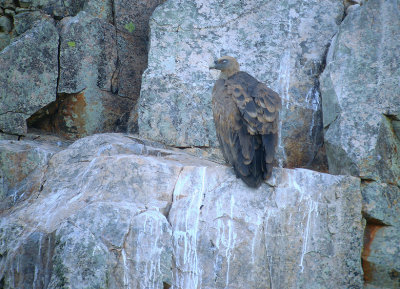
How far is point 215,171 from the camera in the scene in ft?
18.3

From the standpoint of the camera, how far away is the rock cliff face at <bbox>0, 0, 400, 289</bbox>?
16.8 ft

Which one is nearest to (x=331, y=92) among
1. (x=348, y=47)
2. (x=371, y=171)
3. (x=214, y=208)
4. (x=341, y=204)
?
(x=348, y=47)

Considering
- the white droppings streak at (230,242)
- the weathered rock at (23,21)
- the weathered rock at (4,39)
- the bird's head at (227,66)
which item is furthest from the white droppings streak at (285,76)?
the weathered rock at (4,39)

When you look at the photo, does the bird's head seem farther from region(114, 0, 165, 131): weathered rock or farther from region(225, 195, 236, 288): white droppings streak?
region(225, 195, 236, 288): white droppings streak

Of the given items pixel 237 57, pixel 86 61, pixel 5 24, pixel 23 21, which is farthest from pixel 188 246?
pixel 5 24

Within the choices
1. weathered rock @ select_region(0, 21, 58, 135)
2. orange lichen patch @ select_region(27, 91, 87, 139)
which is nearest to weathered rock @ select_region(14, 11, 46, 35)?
weathered rock @ select_region(0, 21, 58, 135)

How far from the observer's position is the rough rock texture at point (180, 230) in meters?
4.94

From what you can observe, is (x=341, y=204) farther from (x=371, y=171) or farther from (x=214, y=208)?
(x=214, y=208)

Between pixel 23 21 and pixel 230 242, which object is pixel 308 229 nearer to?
pixel 230 242

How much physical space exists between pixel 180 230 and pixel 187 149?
2231mm

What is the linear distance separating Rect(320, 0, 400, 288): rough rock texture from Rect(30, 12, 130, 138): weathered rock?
131 inches

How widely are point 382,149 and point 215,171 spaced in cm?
203

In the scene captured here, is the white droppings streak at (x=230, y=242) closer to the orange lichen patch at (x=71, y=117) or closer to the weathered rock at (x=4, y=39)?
the orange lichen patch at (x=71, y=117)

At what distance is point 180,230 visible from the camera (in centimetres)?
528
